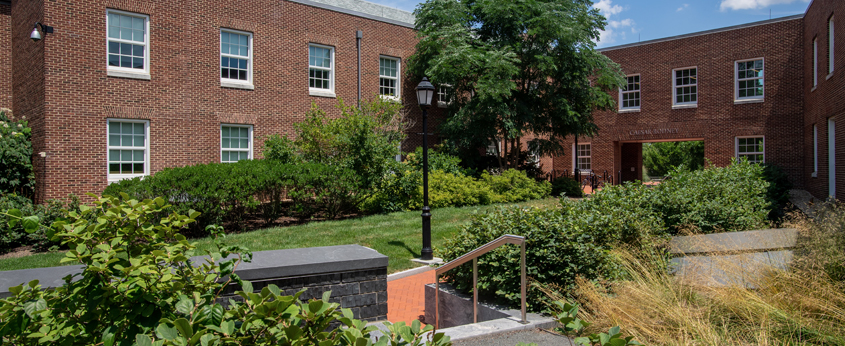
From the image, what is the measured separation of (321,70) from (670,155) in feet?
98.7

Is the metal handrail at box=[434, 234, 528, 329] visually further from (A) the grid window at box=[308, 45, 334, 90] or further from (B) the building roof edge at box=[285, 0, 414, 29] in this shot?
(B) the building roof edge at box=[285, 0, 414, 29]

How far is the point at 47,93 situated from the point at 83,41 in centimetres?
174

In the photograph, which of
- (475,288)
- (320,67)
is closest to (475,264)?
(475,288)

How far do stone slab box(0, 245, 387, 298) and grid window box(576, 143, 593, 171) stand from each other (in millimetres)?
25820

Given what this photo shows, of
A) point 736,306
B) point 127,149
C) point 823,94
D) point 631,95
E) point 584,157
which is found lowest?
point 736,306

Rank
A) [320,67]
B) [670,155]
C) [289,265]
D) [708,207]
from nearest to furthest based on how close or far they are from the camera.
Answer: [289,265] → [708,207] → [320,67] → [670,155]

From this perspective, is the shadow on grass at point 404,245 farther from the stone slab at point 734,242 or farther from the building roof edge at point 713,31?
the building roof edge at point 713,31

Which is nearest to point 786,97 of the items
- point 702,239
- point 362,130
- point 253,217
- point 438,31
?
point 438,31

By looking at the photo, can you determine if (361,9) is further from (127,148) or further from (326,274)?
(326,274)

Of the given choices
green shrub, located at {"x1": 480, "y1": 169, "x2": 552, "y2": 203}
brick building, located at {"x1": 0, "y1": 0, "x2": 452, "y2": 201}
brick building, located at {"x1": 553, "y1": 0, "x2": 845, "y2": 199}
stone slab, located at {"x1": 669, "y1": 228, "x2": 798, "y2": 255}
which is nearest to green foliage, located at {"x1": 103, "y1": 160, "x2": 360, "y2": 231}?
brick building, located at {"x1": 0, "y1": 0, "x2": 452, "y2": 201}

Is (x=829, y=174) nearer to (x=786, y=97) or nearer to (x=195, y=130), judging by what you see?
(x=786, y=97)

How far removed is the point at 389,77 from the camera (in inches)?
837

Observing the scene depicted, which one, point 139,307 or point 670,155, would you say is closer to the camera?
point 139,307

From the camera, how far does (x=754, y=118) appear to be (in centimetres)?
2302
